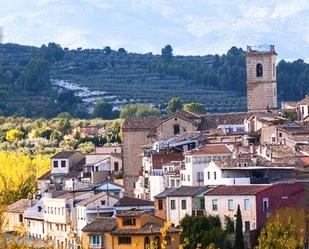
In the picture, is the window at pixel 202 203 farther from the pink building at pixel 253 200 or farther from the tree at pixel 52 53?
the tree at pixel 52 53

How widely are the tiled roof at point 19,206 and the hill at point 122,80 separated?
190ft

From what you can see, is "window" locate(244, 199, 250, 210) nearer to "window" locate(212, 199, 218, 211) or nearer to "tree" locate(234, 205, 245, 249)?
"window" locate(212, 199, 218, 211)

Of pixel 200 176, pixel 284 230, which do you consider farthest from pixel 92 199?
pixel 284 230

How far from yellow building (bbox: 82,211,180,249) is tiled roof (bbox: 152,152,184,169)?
35.9ft

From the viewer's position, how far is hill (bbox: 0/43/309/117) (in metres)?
142

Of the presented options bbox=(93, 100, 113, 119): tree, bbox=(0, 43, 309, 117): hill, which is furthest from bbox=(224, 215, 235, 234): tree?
bbox=(0, 43, 309, 117): hill

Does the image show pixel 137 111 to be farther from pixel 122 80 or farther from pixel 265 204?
pixel 265 204

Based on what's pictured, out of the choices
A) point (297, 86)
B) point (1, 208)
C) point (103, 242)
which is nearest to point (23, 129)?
point (297, 86)

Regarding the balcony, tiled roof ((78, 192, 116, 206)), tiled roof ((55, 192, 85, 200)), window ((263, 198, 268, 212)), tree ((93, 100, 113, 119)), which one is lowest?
the balcony

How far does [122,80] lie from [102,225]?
11102cm

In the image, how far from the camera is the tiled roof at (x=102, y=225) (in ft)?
190

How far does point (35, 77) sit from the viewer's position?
157m

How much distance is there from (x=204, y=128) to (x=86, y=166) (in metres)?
6.80

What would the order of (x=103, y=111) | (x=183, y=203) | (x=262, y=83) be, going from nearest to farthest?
(x=183, y=203), (x=262, y=83), (x=103, y=111)
